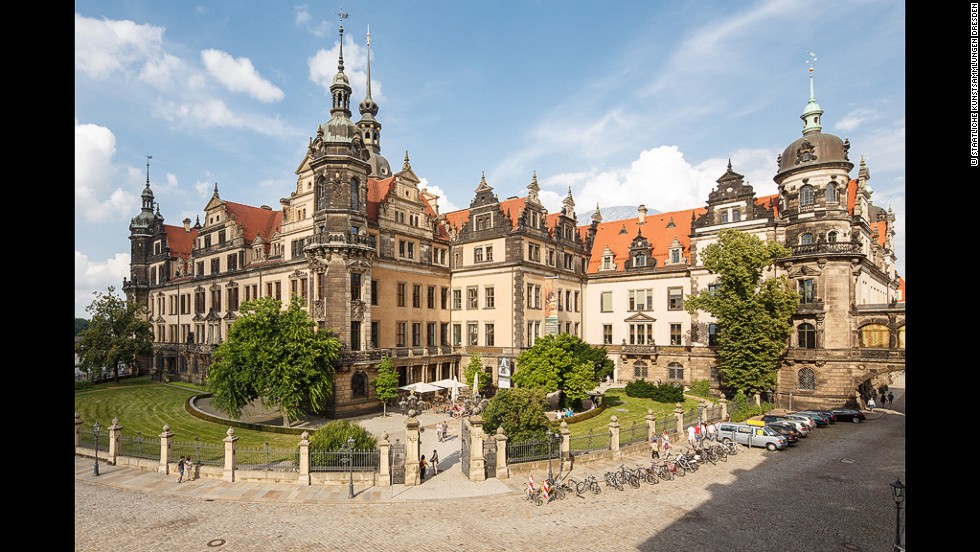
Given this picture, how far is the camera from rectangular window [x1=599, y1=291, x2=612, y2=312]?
58331mm

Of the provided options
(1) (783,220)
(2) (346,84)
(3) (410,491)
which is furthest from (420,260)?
(1) (783,220)

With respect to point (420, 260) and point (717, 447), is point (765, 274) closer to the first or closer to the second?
point (717, 447)

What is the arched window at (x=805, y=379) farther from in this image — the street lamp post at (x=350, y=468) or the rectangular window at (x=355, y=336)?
the street lamp post at (x=350, y=468)

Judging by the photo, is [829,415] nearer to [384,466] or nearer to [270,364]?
[384,466]

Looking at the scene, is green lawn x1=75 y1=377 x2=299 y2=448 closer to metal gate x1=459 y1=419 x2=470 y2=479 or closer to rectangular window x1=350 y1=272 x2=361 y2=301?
metal gate x1=459 y1=419 x2=470 y2=479

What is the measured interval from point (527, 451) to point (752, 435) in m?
15.0

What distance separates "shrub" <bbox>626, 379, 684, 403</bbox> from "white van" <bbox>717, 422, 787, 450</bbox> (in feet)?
40.0

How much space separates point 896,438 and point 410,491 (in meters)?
31.5

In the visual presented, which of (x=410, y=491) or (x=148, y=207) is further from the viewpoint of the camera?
(x=148, y=207)

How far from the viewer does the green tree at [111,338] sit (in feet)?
198

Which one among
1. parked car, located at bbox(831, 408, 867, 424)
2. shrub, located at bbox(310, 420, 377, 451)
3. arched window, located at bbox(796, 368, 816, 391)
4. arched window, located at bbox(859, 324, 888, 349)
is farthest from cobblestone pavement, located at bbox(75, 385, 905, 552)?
arched window, located at bbox(859, 324, 888, 349)

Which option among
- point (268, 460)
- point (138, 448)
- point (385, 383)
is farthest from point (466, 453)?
point (138, 448)

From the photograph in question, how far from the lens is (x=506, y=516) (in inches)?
823

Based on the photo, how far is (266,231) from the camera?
58.8 m
